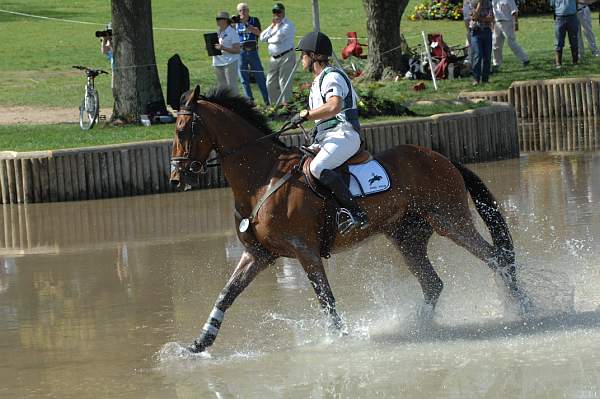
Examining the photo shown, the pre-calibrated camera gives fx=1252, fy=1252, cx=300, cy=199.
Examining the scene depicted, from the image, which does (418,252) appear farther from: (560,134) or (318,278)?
(560,134)

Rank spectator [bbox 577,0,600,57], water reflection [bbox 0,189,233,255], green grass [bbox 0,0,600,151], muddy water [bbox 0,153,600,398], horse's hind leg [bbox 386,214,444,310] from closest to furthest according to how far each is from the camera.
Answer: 1. muddy water [bbox 0,153,600,398]
2. horse's hind leg [bbox 386,214,444,310]
3. water reflection [bbox 0,189,233,255]
4. green grass [bbox 0,0,600,151]
5. spectator [bbox 577,0,600,57]

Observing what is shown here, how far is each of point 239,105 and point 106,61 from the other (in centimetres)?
2101

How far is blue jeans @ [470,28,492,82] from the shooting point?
22.1 m

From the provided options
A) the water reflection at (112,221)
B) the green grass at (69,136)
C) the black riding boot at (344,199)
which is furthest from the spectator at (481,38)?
the black riding boot at (344,199)

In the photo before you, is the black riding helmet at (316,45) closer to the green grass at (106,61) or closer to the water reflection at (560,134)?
the green grass at (106,61)

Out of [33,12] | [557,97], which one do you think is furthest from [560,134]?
[33,12]

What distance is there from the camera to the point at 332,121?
9.00m

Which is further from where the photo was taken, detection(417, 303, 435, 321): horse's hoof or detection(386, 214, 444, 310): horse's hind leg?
detection(386, 214, 444, 310): horse's hind leg

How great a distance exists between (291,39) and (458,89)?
3.40m

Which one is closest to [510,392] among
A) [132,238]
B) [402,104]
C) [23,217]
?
[132,238]

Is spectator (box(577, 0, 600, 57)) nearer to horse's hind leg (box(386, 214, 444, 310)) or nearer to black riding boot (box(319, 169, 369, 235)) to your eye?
horse's hind leg (box(386, 214, 444, 310))

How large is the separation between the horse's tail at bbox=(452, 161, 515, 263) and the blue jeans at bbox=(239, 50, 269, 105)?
11590 millimetres

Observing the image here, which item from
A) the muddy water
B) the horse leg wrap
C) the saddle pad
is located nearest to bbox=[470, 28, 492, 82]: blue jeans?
the muddy water

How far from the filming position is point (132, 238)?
13.7m
